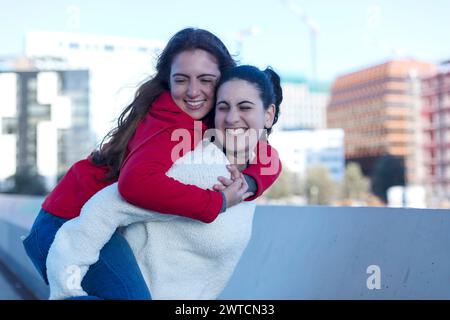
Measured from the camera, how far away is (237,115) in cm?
252

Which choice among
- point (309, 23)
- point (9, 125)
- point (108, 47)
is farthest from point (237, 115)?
point (309, 23)

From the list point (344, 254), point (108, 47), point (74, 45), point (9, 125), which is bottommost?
point (344, 254)

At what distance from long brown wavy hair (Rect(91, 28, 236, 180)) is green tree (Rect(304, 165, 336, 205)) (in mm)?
101913

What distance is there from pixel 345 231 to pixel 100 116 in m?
98.9

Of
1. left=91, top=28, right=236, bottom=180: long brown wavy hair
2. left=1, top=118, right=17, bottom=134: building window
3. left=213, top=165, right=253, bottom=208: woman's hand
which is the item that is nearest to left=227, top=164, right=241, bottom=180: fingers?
left=213, top=165, right=253, bottom=208: woman's hand

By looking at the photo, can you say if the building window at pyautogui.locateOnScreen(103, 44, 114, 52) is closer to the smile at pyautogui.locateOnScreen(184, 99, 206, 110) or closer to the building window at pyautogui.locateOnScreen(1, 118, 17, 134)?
the building window at pyautogui.locateOnScreen(1, 118, 17, 134)

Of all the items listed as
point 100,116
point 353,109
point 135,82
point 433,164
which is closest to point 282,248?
point 135,82

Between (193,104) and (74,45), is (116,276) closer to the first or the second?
(193,104)

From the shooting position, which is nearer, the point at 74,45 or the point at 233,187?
the point at 233,187

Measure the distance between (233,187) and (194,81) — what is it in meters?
0.41

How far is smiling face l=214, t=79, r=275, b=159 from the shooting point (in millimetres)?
2527

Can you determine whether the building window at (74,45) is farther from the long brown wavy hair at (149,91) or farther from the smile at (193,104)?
the smile at (193,104)

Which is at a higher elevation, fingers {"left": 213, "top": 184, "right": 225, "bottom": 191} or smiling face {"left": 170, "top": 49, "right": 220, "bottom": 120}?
smiling face {"left": 170, "top": 49, "right": 220, "bottom": 120}

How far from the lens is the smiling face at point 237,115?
2527 mm
